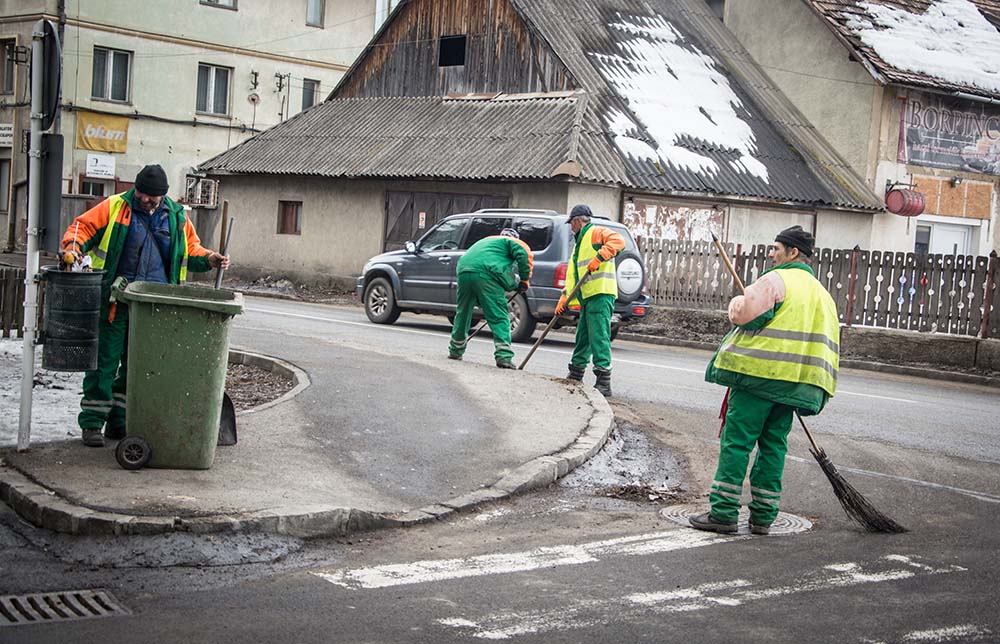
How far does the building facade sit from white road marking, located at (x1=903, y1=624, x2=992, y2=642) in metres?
34.5

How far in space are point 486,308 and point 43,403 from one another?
210 inches

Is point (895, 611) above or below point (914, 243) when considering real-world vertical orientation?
below

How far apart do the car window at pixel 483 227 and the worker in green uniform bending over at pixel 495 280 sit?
5.60m

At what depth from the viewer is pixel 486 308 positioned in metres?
13.4

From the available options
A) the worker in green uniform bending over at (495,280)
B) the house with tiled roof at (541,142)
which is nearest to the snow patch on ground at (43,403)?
the worker in green uniform bending over at (495,280)

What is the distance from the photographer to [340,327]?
62.5ft

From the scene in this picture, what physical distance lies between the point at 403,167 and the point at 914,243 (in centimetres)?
1202

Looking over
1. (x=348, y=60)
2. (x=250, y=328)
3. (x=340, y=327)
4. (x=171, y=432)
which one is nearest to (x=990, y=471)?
(x=171, y=432)

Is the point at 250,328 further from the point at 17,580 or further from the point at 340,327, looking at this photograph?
the point at 17,580

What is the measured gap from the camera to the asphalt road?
4980 mm

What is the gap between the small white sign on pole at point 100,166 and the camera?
3719cm

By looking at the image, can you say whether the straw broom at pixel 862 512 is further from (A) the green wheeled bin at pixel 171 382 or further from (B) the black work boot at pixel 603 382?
(B) the black work boot at pixel 603 382

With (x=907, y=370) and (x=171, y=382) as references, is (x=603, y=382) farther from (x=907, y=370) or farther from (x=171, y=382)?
(x=907, y=370)

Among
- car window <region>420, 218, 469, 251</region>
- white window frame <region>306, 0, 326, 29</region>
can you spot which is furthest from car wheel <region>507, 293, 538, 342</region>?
white window frame <region>306, 0, 326, 29</region>
